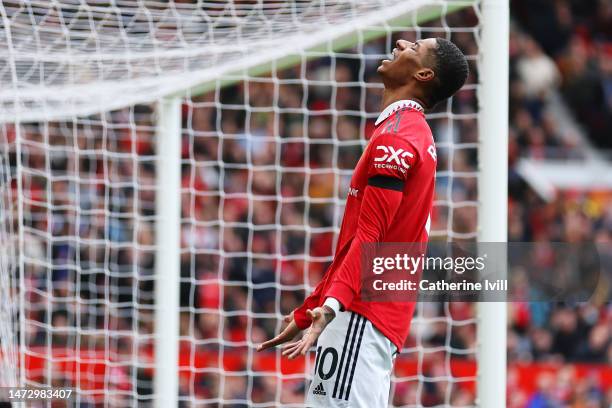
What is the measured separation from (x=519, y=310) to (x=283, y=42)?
192 inches

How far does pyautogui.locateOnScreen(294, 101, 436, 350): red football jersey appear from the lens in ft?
9.27

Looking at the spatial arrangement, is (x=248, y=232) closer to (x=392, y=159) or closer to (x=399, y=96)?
(x=399, y=96)

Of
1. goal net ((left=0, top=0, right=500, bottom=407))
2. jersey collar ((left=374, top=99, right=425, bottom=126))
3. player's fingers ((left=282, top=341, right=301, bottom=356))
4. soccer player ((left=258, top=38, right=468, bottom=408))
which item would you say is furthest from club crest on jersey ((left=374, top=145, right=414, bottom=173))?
goal net ((left=0, top=0, right=500, bottom=407))

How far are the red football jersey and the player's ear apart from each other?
74 mm

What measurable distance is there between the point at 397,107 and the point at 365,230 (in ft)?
1.25

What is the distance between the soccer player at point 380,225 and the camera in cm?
283

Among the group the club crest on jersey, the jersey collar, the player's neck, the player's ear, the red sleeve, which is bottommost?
the red sleeve

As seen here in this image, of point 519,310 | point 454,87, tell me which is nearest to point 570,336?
point 519,310

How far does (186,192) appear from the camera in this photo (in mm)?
7598

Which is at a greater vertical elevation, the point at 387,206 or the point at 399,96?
the point at 399,96

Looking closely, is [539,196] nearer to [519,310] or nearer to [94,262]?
[519,310]

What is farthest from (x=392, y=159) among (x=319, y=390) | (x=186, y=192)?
(x=186, y=192)

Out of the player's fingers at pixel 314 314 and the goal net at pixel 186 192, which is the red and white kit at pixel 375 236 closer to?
the player's fingers at pixel 314 314

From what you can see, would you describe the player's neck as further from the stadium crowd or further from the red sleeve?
the stadium crowd
